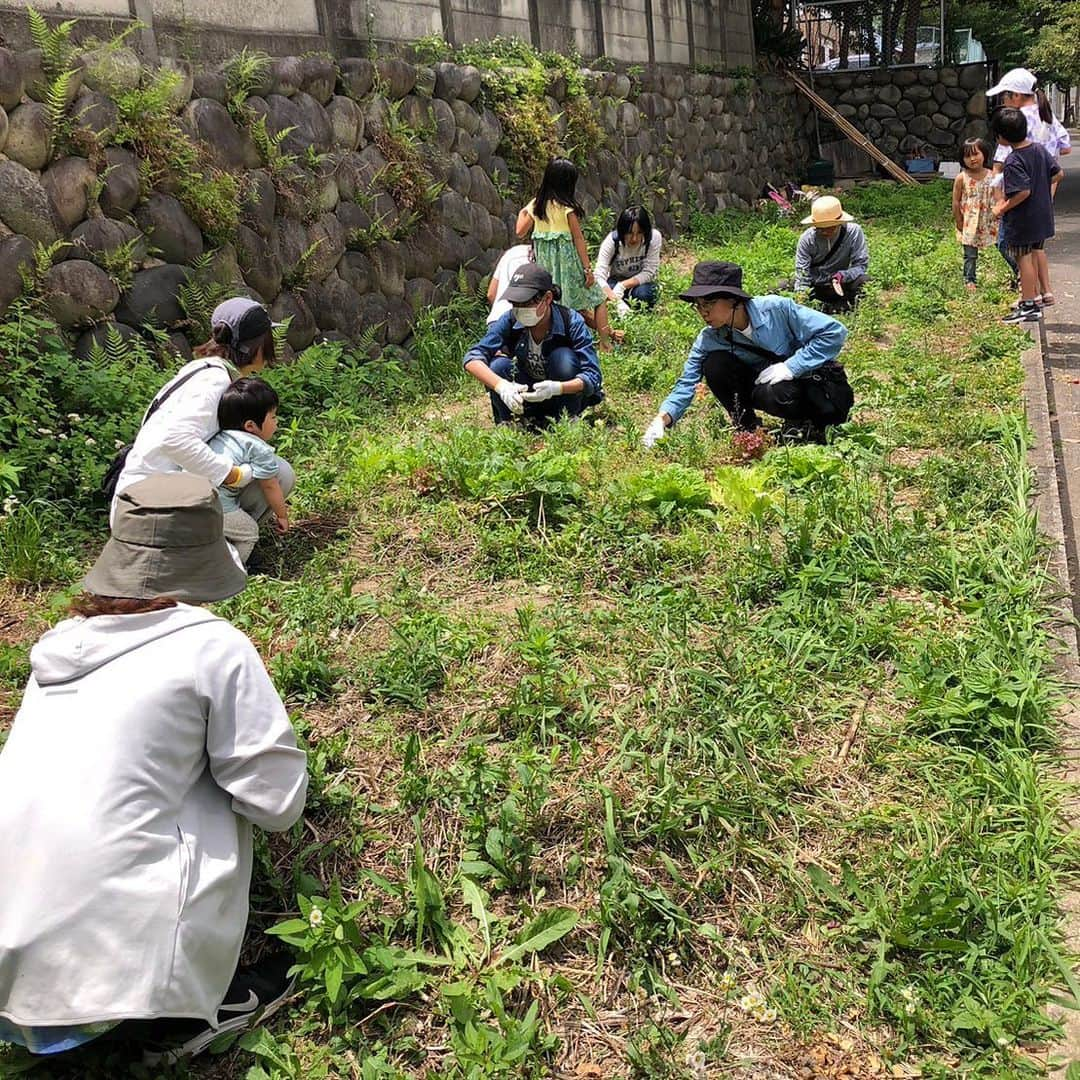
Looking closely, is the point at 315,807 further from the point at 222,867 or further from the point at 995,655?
the point at 995,655

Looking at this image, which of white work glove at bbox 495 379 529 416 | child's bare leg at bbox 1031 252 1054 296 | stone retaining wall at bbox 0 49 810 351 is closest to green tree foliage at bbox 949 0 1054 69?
stone retaining wall at bbox 0 49 810 351

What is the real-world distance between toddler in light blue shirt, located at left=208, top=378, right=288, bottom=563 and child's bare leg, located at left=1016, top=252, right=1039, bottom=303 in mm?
5997

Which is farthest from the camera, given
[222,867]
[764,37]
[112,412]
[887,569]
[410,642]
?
[764,37]

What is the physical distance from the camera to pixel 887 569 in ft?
13.4

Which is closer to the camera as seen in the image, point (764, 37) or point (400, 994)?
point (400, 994)

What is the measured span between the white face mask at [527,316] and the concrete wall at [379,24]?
2537 mm

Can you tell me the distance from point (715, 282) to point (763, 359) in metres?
0.65

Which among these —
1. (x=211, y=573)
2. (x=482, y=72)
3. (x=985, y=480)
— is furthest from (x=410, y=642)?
(x=482, y=72)

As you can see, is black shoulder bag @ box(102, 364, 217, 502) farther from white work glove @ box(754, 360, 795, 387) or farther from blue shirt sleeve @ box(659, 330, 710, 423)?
white work glove @ box(754, 360, 795, 387)

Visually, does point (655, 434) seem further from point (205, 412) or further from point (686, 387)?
point (205, 412)

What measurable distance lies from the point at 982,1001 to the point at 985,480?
285 centimetres

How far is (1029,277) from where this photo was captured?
314 inches

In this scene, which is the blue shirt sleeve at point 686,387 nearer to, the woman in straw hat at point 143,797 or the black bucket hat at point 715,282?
the black bucket hat at point 715,282

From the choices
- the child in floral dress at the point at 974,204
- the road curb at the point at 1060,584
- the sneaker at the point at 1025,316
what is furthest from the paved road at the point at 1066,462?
the child in floral dress at the point at 974,204
